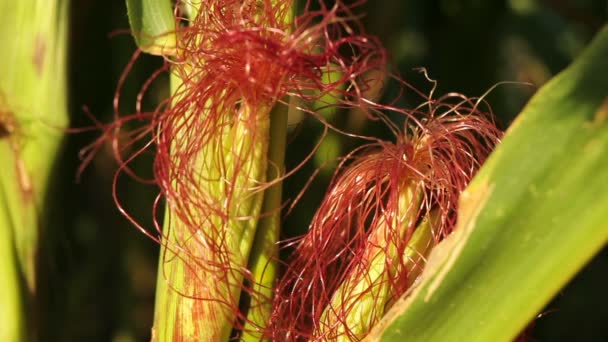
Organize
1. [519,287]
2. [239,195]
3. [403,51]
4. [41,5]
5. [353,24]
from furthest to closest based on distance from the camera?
[403,51] → [353,24] → [41,5] → [239,195] → [519,287]

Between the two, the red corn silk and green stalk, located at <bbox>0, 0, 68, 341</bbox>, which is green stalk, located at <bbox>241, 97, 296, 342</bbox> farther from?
green stalk, located at <bbox>0, 0, 68, 341</bbox>

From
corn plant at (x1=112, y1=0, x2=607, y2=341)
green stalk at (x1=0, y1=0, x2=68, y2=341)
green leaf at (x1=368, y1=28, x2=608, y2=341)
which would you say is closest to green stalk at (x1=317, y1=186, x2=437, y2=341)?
corn plant at (x1=112, y1=0, x2=607, y2=341)

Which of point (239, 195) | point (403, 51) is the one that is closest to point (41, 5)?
point (239, 195)

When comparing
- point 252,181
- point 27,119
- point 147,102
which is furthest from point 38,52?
point 147,102

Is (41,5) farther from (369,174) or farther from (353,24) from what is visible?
(353,24)

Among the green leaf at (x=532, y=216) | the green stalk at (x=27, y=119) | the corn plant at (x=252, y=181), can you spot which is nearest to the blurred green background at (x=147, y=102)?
the green stalk at (x=27, y=119)

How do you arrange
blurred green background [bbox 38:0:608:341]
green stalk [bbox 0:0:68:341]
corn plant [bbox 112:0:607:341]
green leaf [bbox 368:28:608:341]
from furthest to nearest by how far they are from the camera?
blurred green background [bbox 38:0:608:341]
green stalk [bbox 0:0:68:341]
corn plant [bbox 112:0:607:341]
green leaf [bbox 368:28:608:341]
